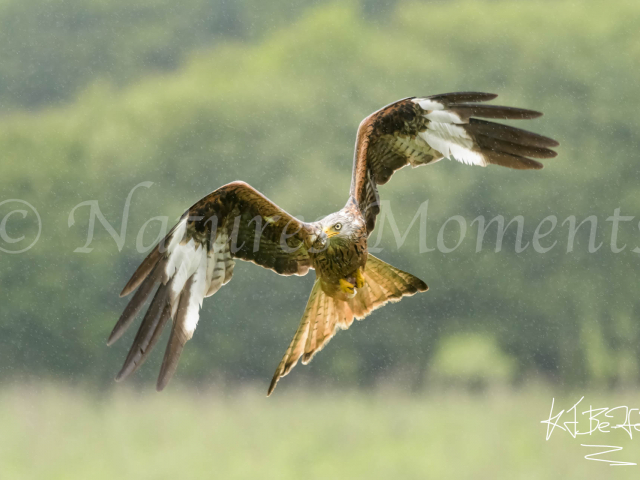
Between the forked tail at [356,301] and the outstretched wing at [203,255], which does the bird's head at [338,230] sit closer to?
the outstretched wing at [203,255]

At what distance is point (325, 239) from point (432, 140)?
1205 millimetres

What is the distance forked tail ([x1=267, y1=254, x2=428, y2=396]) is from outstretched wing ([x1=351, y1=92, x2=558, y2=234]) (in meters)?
0.41

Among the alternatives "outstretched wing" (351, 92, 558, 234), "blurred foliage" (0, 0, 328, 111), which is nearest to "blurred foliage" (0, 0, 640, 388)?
"blurred foliage" (0, 0, 328, 111)

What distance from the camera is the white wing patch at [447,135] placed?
14.3 ft

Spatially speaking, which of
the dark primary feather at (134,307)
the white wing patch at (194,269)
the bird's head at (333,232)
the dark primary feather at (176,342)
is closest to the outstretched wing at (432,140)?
the bird's head at (333,232)

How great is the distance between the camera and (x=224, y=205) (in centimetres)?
402

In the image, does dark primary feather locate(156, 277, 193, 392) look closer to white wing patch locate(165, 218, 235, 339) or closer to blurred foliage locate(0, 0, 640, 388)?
white wing patch locate(165, 218, 235, 339)

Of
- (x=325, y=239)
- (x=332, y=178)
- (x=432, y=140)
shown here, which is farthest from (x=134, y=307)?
(x=332, y=178)

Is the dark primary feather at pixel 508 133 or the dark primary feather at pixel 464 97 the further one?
the dark primary feather at pixel 508 133

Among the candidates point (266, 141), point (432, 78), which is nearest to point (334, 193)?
point (266, 141)

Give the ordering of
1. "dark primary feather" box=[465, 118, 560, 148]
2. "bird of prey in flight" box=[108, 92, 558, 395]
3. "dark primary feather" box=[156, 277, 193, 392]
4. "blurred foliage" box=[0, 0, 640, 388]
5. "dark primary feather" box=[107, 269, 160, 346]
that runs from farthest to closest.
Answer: "blurred foliage" box=[0, 0, 640, 388]
"dark primary feather" box=[465, 118, 560, 148]
"bird of prey in flight" box=[108, 92, 558, 395]
"dark primary feather" box=[156, 277, 193, 392]
"dark primary feather" box=[107, 269, 160, 346]

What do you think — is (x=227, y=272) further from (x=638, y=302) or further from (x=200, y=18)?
(x=200, y=18)

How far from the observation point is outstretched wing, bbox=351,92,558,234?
4121mm

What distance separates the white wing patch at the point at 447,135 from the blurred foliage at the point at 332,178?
5.83 metres
